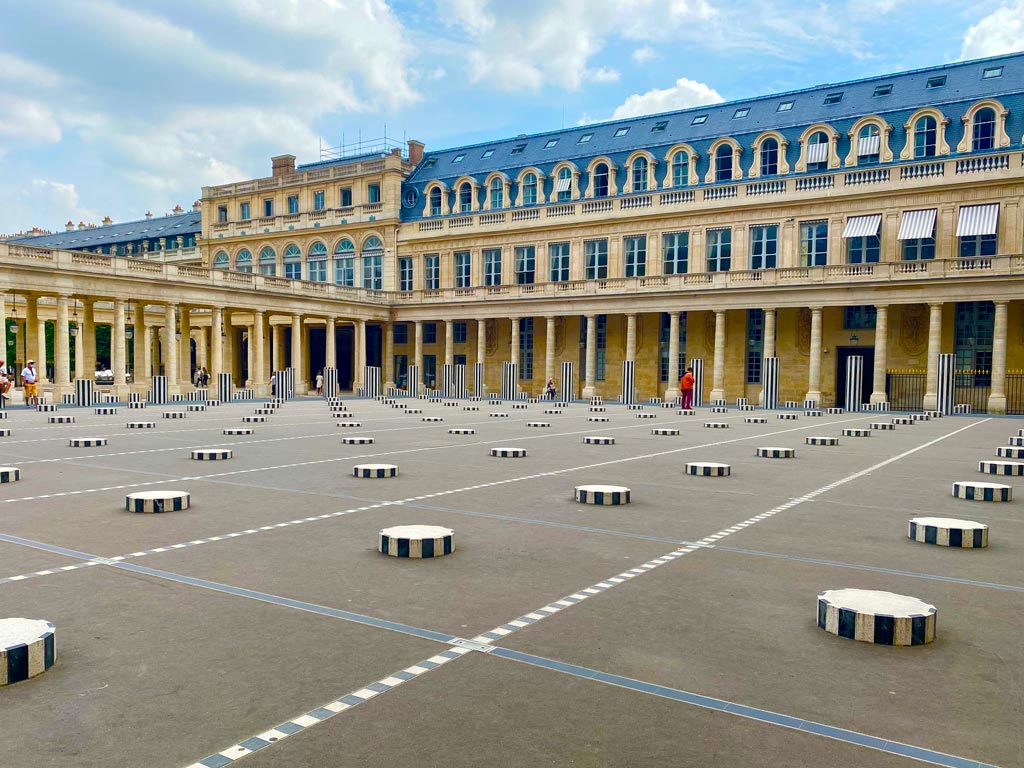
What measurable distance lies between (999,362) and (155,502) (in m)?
44.0

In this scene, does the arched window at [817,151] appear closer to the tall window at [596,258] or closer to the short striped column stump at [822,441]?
the tall window at [596,258]

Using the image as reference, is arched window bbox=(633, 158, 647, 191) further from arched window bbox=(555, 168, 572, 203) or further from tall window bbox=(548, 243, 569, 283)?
tall window bbox=(548, 243, 569, 283)

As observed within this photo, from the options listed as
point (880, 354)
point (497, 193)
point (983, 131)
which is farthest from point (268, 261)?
point (983, 131)

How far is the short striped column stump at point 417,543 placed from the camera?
25.9 ft

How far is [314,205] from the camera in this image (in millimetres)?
68688

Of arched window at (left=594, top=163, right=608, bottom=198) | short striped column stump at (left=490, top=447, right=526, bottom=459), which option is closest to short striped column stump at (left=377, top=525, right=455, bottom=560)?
short striped column stump at (left=490, top=447, right=526, bottom=459)

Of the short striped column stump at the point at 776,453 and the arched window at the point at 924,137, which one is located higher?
the arched window at the point at 924,137

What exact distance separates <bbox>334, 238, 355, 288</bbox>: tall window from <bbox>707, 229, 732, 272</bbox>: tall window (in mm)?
29630

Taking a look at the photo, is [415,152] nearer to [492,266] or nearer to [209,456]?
[492,266]

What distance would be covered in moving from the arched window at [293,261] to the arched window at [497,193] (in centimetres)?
1800

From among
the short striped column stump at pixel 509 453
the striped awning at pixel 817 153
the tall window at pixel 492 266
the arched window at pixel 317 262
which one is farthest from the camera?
the arched window at pixel 317 262

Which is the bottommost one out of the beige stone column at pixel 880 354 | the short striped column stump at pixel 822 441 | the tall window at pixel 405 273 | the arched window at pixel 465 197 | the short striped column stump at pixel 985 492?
the short striped column stump at pixel 822 441

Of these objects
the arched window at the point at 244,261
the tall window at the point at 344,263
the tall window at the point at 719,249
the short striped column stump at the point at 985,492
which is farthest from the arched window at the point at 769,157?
the arched window at the point at 244,261

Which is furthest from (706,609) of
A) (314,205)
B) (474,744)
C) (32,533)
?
(314,205)
